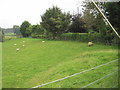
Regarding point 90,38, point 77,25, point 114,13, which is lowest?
point 90,38

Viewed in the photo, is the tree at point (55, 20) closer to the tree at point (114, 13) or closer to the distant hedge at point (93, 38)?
the distant hedge at point (93, 38)

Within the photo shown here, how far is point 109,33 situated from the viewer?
48.8 ft

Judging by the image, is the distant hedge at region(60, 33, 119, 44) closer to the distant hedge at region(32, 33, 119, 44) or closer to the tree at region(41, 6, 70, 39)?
the distant hedge at region(32, 33, 119, 44)

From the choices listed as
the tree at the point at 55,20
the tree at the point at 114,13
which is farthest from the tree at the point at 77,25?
the tree at the point at 114,13

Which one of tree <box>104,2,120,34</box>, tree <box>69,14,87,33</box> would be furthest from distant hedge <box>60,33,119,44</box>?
tree <box>69,14,87,33</box>

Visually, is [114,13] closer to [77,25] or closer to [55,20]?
[77,25]

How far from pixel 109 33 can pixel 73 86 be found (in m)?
12.3

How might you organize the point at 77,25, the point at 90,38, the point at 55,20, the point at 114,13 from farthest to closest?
1. the point at 77,25
2. the point at 55,20
3. the point at 90,38
4. the point at 114,13

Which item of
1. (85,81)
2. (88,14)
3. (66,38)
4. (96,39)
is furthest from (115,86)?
(66,38)

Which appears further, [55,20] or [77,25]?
[77,25]

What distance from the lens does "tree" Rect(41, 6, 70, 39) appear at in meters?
24.7

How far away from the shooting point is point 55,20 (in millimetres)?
24828

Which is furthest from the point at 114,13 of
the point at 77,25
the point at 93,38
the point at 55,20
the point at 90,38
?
the point at 55,20

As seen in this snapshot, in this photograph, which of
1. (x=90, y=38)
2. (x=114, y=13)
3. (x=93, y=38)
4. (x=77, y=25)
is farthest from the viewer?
(x=77, y=25)
